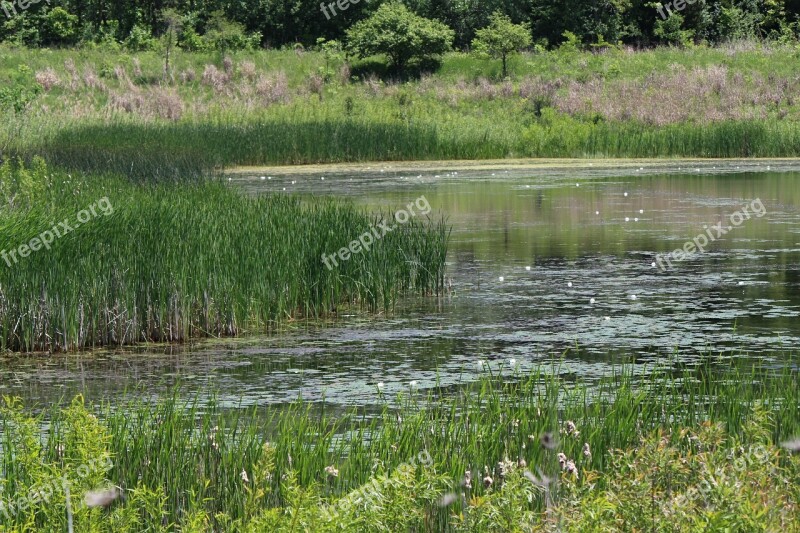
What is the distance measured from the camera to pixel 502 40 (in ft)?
138

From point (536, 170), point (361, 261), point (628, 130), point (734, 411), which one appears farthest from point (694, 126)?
point (734, 411)

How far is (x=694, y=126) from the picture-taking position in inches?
1302

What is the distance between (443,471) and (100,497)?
1575 mm

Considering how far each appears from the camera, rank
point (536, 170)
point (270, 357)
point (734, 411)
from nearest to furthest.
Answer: point (734, 411), point (270, 357), point (536, 170)

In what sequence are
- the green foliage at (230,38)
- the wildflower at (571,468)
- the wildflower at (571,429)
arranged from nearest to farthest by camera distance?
the wildflower at (571,468) → the wildflower at (571,429) → the green foliage at (230,38)

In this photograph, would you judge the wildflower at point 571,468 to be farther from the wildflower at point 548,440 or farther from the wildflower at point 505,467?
the wildflower at point 505,467

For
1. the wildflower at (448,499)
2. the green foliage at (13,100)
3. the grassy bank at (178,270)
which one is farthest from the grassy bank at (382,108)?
the wildflower at (448,499)

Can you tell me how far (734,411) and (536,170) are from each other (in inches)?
875

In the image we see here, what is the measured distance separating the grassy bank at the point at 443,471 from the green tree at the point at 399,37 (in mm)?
36684

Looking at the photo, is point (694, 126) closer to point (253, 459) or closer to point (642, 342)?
point (642, 342)

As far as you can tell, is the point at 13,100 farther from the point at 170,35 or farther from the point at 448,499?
the point at 448,499

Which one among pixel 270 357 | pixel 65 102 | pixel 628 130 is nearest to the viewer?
pixel 270 357

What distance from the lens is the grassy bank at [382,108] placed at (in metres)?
27.0

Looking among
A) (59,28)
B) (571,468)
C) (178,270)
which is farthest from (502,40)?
(571,468)
